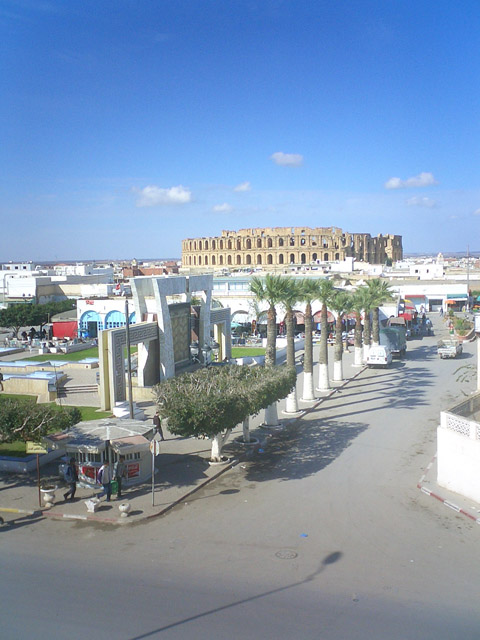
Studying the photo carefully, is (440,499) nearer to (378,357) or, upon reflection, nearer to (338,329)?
(338,329)

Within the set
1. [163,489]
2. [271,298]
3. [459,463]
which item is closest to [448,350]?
[271,298]

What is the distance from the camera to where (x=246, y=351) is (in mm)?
40812

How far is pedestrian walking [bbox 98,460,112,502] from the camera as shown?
13695 millimetres

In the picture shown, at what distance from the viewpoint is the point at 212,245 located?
122625 mm

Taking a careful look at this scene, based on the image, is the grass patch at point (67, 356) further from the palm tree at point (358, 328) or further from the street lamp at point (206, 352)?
the palm tree at point (358, 328)

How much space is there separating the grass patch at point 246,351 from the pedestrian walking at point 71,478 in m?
23.6

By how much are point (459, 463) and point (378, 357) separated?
2053cm

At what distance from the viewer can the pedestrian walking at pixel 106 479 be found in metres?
13.7

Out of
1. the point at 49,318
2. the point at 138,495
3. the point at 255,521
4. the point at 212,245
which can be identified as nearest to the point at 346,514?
the point at 255,521

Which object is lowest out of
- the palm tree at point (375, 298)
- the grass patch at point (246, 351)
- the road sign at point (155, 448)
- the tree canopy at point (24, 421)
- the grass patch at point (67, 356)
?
the road sign at point (155, 448)

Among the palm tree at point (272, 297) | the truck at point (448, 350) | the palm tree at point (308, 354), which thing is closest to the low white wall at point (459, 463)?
the palm tree at point (272, 297)

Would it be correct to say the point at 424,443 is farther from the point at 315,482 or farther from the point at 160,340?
the point at 160,340

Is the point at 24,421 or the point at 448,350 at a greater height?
the point at 24,421

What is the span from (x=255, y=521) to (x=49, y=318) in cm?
4330
